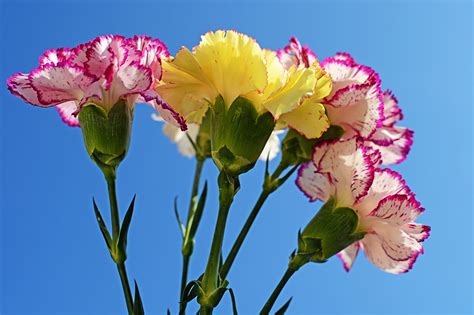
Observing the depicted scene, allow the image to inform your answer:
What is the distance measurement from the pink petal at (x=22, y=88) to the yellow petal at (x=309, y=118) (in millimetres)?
282

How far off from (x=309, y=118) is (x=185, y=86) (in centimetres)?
15

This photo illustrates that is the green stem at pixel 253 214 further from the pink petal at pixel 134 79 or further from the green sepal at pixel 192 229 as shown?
the pink petal at pixel 134 79

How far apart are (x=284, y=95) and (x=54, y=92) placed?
0.85 feet

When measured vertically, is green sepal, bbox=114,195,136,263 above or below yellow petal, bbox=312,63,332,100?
below

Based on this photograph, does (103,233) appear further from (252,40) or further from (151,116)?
(151,116)

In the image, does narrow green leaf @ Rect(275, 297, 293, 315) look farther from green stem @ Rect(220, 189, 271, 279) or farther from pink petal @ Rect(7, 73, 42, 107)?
pink petal @ Rect(7, 73, 42, 107)

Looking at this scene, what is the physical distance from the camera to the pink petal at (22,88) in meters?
0.73

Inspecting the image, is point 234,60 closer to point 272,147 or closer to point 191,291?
point 191,291

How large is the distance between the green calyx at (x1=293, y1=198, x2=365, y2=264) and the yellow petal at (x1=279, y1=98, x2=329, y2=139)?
0.12 m

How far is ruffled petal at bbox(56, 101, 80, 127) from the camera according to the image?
828mm


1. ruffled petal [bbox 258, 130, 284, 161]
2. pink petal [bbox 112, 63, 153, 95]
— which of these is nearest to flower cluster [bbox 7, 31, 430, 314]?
pink petal [bbox 112, 63, 153, 95]

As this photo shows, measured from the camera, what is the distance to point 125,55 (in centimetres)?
71

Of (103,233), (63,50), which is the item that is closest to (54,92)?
(63,50)

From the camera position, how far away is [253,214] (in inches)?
32.2
